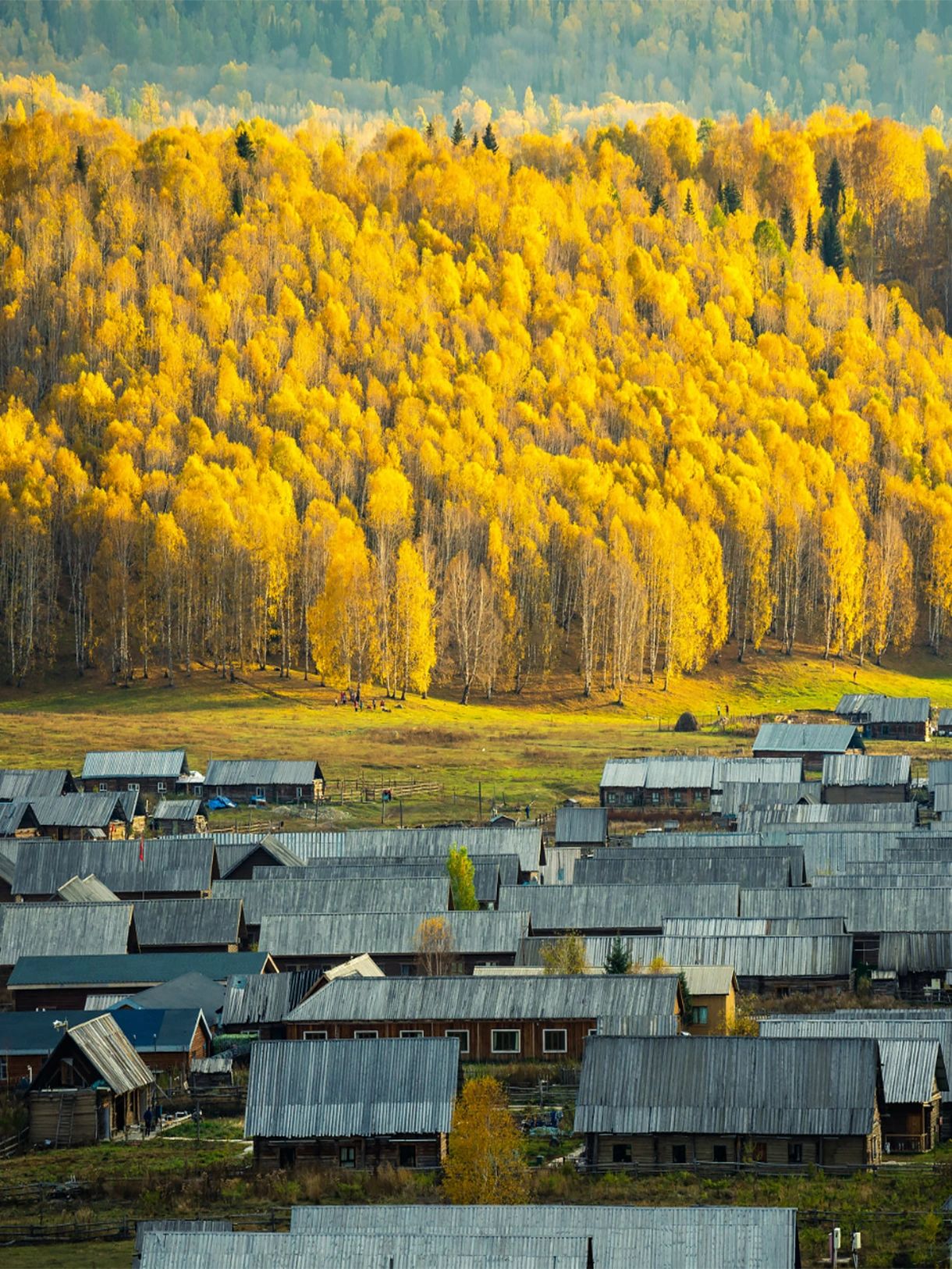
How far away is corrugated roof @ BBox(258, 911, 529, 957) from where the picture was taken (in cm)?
6162

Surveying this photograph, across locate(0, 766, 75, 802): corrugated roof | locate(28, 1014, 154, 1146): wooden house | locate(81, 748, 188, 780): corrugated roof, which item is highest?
locate(81, 748, 188, 780): corrugated roof

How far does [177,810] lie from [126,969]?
29.7m

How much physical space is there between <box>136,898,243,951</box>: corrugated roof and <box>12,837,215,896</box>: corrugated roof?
6265mm

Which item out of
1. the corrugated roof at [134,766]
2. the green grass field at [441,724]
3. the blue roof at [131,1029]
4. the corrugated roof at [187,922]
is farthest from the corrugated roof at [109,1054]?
the corrugated roof at [134,766]

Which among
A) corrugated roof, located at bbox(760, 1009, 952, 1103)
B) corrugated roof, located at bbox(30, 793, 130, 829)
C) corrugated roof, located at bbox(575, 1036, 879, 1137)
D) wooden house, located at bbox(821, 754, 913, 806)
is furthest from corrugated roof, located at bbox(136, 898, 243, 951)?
wooden house, located at bbox(821, 754, 913, 806)

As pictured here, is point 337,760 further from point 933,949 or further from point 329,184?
point 329,184

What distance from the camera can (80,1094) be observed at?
46.8 m

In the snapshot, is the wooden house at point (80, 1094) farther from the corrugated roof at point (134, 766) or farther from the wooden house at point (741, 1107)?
the corrugated roof at point (134, 766)

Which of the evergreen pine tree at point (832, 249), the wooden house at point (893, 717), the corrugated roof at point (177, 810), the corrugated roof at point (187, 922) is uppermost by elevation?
the evergreen pine tree at point (832, 249)

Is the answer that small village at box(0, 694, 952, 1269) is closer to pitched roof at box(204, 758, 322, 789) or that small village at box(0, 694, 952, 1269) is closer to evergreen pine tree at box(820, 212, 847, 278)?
pitched roof at box(204, 758, 322, 789)

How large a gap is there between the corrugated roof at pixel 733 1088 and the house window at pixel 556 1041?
26.5ft

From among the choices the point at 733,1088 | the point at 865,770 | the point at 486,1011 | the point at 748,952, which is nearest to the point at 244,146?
the point at 865,770

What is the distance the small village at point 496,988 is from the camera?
42.1m

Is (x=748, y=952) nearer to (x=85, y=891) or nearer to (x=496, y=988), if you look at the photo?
(x=496, y=988)
